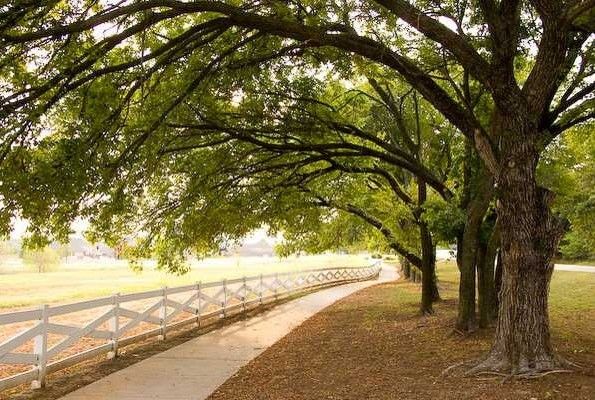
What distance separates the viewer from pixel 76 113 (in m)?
9.99

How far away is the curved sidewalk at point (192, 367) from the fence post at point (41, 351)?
75cm

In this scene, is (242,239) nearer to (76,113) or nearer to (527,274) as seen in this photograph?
(76,113)

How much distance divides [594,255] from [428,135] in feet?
134

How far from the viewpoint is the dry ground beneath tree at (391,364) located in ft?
26.1

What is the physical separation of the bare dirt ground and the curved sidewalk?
371 mm

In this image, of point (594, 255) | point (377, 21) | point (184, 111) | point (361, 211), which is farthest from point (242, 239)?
point (594, 255)

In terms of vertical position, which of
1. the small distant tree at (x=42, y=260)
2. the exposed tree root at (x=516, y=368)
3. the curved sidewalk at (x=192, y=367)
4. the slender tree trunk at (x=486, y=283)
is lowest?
the small distant tree at (x=42, y=260)

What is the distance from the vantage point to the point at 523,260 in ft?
27.7

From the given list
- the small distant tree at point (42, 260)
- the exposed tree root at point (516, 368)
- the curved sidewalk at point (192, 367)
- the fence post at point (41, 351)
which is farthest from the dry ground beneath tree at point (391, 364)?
the small distant tree at point (42, 260)

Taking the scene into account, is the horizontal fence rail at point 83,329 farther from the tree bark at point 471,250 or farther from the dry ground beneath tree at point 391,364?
the tree bark at point 471,250

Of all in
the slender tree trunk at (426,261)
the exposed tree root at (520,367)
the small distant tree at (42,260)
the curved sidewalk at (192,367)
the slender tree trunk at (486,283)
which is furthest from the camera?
the small distant tree at (42,260)

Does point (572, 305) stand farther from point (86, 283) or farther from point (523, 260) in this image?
point (86, 283)

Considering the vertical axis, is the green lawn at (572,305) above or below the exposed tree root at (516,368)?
below

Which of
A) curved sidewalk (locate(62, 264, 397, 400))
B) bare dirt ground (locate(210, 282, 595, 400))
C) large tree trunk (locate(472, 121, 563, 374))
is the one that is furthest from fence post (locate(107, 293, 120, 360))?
large tree trunk (locate(472, 121, 563, 374))
